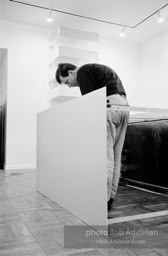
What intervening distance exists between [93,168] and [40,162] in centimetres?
113

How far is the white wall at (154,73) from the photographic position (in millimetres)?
5219

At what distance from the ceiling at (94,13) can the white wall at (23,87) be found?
0.83 ft

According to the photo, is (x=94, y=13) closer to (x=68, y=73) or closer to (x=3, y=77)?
(x=3, y=77)

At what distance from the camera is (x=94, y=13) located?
4.34 meters

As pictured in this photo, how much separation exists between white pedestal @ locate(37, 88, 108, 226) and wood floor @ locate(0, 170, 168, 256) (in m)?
0.11

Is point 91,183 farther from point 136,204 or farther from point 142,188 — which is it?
point 142,188

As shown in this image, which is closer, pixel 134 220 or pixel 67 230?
pixel 67 230

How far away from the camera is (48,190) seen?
2.18 m

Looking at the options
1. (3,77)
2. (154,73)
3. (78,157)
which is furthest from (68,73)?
(154,73)

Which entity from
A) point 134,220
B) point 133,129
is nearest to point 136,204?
point 134,220

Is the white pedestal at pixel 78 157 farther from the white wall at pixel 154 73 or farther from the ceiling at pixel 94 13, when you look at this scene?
the white wall at pixel 154 73

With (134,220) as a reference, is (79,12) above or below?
above

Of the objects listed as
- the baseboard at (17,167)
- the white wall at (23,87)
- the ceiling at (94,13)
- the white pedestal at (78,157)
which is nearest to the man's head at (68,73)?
the white pedestal at (78,157)

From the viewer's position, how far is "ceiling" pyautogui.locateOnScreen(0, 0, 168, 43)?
13.2ft
